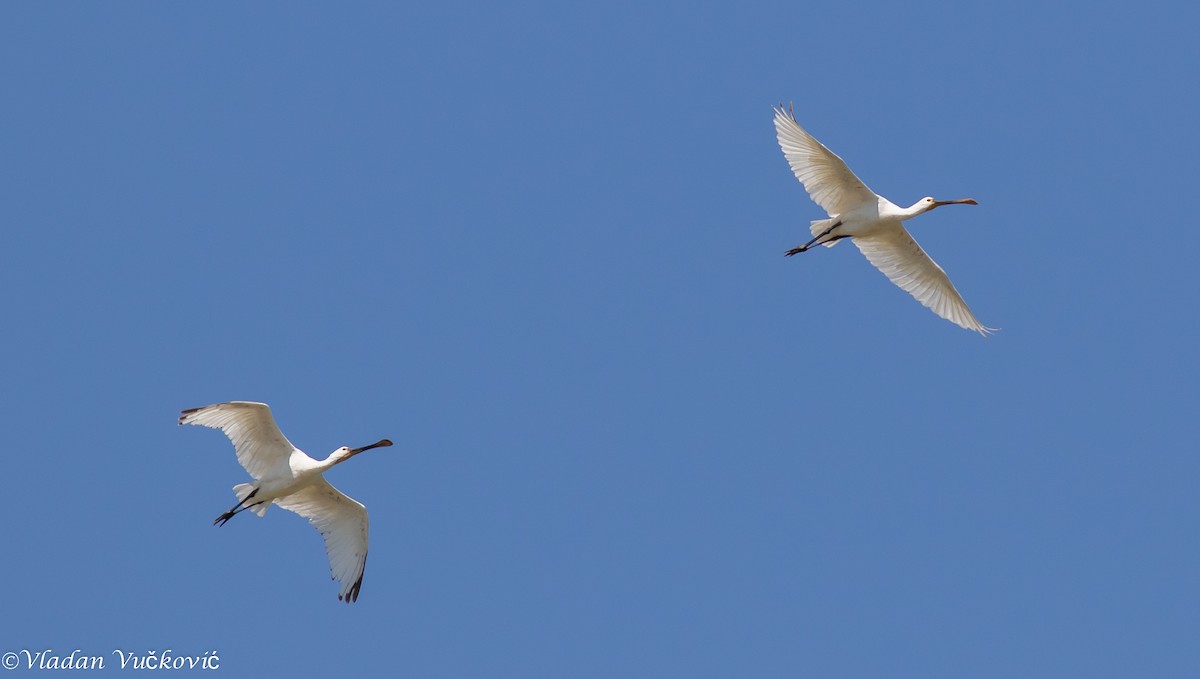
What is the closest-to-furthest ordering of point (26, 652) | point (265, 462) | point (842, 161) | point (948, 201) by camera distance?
point (26, 652) < point (265, 462) < point (842, 161) < point (948, 201)

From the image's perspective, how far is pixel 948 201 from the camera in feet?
73.7

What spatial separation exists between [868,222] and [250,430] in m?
9.06

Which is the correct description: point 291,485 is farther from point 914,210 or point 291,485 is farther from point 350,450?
point 914,210

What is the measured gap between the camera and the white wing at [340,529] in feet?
67.1

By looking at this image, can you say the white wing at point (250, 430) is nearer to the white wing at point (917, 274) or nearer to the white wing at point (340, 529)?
the white wing at point (340, 529)

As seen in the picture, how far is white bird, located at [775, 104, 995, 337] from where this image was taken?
2123 cm

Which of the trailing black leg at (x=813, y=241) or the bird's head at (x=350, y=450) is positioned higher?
the trailing black leg at (x=813, y=241)

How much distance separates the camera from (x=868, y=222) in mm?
21781

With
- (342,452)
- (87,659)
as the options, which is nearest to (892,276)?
(342,452)

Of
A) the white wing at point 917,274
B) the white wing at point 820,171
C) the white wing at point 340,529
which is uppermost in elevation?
the white wing at point 820,171

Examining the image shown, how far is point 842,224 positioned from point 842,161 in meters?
1.17

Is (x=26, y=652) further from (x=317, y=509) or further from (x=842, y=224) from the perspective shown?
(x=842, y=224)

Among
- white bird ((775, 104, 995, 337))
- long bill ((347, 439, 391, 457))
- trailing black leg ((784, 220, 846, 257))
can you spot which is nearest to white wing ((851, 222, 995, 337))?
white bird ((775, 104, 995, 337))

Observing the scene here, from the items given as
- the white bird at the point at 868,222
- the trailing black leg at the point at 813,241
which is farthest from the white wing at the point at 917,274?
the trailing black leg at the point at 813,241
